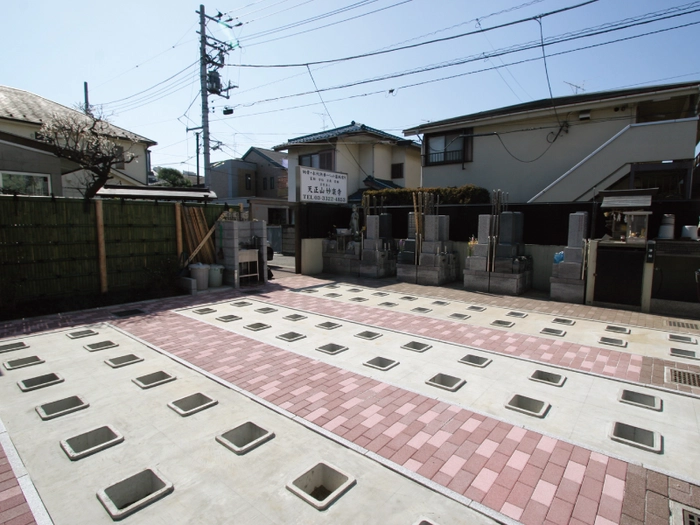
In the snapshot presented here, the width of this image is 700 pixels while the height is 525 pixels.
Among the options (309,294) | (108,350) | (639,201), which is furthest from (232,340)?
(639,201)

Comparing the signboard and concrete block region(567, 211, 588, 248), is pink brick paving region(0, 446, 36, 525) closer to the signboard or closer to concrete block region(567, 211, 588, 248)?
concrete block region(567, 211, 588, 248)

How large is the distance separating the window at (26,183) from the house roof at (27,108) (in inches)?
202

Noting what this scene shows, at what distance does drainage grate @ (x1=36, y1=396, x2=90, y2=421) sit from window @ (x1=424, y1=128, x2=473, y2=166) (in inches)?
611

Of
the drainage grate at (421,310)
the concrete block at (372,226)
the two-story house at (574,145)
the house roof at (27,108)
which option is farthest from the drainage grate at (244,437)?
the house roof at (27,108)

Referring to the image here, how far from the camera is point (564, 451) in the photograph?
3104 mm

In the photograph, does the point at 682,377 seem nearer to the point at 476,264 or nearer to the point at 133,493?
the point at 476,264

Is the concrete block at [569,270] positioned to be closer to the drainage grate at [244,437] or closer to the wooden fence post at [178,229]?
the drainage grate at [244,437]

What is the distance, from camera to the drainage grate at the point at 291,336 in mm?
5859

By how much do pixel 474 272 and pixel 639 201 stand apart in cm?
380

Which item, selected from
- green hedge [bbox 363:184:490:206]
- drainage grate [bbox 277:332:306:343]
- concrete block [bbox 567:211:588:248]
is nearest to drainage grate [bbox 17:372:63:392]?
drainage grate [bbox 277:332:306:343]

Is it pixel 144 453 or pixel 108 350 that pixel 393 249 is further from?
pixel 144 453

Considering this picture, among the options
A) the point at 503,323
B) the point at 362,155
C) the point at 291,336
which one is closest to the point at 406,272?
the point at 503,323

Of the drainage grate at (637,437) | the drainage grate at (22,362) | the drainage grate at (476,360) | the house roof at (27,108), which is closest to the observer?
the drainage grate at (637,437)

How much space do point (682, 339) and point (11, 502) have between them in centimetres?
843
